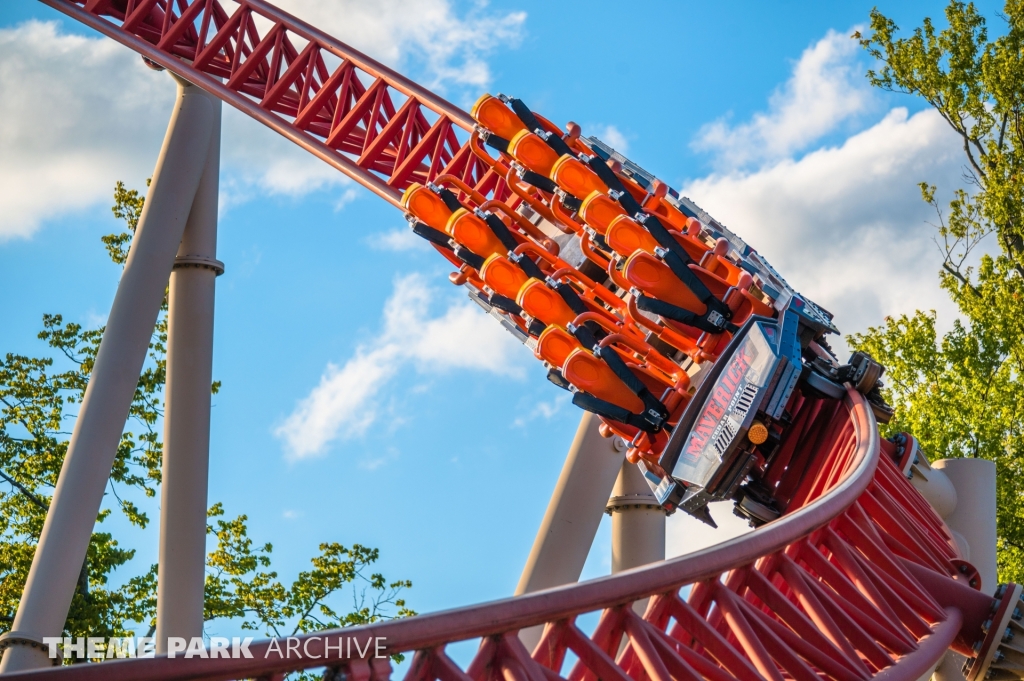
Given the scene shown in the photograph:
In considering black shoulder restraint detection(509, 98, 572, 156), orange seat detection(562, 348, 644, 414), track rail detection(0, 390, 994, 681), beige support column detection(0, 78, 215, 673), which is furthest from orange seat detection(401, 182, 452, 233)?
track rail detection(0, 390, 994, 681)

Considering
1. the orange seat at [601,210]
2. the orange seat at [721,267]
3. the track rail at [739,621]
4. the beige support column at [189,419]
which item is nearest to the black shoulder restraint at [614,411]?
the orange seat at [721,267]

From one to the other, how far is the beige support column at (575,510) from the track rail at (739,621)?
3217 millimetres

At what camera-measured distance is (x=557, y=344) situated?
8.73 metres

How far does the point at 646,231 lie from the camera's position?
8703 millimetres

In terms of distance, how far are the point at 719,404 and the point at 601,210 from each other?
2.17m

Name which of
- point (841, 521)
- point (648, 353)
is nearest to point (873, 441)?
point (841, 521)

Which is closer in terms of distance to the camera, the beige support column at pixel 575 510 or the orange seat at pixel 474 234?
the beige support column at pixel 575 510

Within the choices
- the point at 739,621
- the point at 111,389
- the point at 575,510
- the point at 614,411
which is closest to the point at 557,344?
the point at 614,411

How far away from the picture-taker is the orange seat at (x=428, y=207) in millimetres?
10055

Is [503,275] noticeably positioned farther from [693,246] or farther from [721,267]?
[721,267]

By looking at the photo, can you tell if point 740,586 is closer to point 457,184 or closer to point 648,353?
point 648,353

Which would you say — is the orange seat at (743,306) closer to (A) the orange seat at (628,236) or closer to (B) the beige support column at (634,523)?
(A) the orange seat at (628,236)

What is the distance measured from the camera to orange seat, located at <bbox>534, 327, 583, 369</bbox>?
28.6 feet

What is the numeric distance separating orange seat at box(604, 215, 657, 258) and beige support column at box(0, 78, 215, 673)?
157 inches
